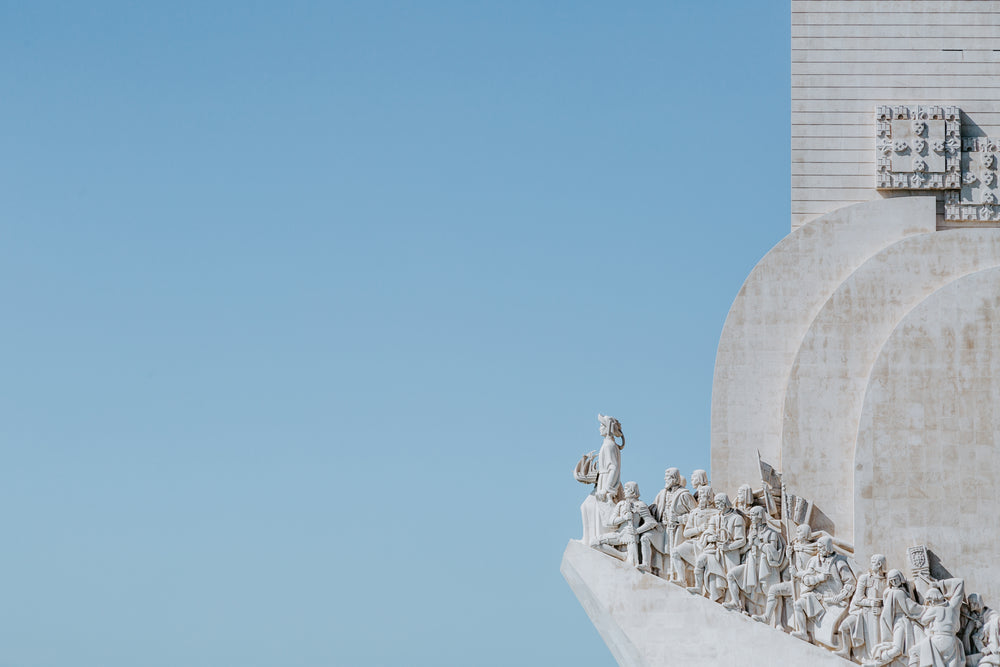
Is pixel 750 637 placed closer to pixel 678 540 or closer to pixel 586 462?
pixel 678 540

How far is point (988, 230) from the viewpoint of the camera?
18781 mm

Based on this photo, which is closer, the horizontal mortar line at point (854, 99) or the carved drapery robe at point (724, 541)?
the carved drapery robe at point (724, 541)

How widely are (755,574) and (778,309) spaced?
3.38 meters

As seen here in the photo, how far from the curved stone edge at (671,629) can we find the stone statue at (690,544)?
191 mm

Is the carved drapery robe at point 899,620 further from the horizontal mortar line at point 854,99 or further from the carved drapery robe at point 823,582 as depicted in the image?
the horizontal mortar line at point 854,99

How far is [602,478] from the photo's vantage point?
60.9ft

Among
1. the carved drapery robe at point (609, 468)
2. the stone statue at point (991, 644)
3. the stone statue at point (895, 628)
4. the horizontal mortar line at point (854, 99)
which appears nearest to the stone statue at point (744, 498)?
the carved drapery robe at point (609, 468)

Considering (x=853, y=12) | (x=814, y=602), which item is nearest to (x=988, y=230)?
(x=853, y=12)

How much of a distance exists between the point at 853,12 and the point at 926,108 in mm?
1463

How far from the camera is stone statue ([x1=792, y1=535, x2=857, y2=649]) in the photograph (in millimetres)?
16969

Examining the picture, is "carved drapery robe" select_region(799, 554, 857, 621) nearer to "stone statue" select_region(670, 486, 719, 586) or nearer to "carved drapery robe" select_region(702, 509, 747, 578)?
"carved drapery robe" select_region(702, 509, 747, 578)

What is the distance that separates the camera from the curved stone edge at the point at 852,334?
18516 millimetres

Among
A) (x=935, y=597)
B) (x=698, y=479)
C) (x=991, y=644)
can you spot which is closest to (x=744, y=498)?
(x=698, y=479)

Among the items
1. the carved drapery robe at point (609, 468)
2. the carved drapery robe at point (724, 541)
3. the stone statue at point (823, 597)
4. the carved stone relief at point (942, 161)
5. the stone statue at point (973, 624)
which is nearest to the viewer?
the stone statue at point (973, 624)
